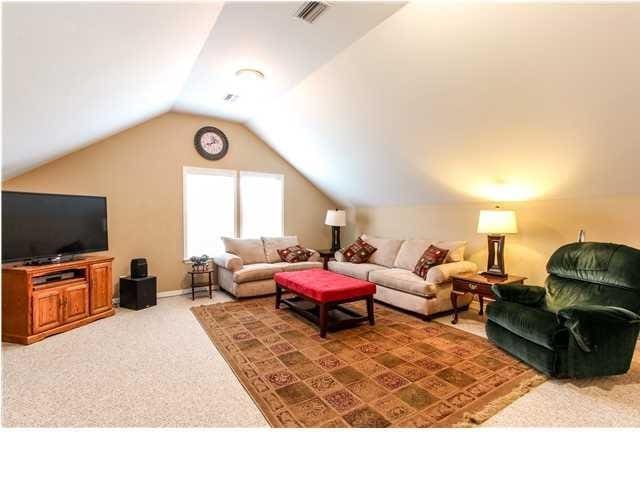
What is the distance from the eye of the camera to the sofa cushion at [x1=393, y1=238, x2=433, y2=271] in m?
4.57

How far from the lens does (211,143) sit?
512 cm

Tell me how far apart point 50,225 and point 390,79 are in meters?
3.94

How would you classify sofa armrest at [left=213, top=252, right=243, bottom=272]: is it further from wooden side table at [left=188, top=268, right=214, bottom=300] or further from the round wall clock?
the round wall clock

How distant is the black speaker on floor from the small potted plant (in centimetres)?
63

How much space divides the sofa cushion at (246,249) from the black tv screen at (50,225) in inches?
65.4

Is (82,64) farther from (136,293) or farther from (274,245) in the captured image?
(274,245)

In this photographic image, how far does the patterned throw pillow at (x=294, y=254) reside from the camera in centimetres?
523

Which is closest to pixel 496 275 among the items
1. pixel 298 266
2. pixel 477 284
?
pixel 477 284

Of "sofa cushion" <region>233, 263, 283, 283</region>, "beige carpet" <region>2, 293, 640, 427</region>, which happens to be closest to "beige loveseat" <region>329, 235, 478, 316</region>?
"sofa cushion" <region>233, 263, 283, 283</region>

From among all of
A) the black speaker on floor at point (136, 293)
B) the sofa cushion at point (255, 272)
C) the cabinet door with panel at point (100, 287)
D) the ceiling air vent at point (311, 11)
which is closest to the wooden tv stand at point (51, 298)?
the cabinet door with panel at point (100, 287)

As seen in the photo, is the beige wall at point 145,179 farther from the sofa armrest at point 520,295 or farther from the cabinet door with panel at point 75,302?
the sofa armrest at point 520,295
